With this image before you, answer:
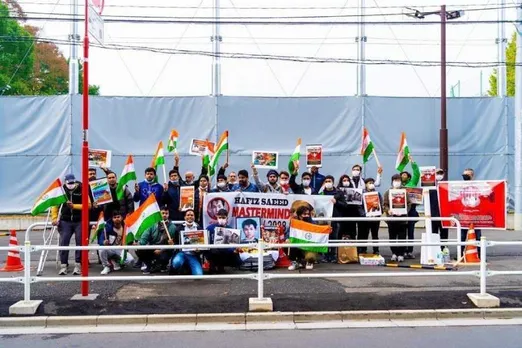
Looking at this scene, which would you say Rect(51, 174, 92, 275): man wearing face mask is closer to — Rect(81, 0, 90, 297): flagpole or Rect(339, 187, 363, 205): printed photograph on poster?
Rect(81, 0, 90, 297): flagpole

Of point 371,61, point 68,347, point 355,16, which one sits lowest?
point 68,347

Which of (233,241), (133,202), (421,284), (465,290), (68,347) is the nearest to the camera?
(68,347)

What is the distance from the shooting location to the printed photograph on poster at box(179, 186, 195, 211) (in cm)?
1059

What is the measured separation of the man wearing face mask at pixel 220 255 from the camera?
997 centimetres

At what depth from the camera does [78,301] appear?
7977mm

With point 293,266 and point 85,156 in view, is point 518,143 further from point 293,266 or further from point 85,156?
point 85,156

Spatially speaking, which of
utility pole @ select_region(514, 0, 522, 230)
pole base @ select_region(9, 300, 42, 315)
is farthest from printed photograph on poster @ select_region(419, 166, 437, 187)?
pole base @ select_region(9, 300, 42, 315)

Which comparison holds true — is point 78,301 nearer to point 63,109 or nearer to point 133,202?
point 133,202

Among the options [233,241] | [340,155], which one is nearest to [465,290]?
[233,241]

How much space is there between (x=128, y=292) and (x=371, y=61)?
50.0 feet

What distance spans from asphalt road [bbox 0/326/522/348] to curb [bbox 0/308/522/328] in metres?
0.43

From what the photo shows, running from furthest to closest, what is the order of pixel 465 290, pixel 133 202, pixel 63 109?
pixel 63 109 < pixel 133 202 < pixel 465 290

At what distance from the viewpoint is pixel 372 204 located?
11406 mm

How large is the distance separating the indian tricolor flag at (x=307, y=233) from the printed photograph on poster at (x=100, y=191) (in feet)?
11.8
